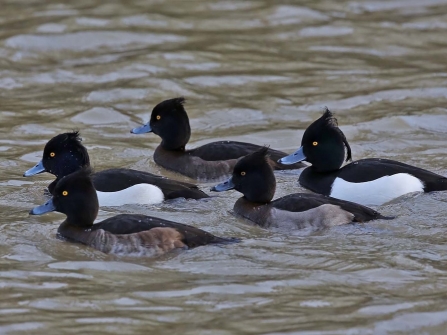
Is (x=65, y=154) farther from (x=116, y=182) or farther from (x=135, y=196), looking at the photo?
(x=135, y=196)

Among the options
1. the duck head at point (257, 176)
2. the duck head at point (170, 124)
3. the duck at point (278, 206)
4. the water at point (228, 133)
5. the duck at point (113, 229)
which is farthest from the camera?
the duck head at point (170, 124)

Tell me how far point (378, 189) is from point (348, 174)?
32 cm

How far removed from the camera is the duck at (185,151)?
385 inches

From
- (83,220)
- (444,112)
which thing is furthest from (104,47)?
(83,220)

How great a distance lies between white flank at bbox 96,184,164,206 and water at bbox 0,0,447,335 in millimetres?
105

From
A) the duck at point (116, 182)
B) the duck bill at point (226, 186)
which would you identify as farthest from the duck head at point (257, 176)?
the duck at point (116, 182)

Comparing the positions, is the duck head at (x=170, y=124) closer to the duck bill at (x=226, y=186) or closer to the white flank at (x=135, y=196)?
the white flank at (x=135, y=196)

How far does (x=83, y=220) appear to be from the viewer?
7.20 m

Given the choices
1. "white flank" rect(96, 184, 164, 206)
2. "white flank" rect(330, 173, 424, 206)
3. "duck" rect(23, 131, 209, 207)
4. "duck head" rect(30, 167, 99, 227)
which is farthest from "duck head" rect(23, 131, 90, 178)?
"white flank" rect(330, 173, 424, 206)

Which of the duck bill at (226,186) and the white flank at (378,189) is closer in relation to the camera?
the duck bill at (226,186)

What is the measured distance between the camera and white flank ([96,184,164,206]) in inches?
331

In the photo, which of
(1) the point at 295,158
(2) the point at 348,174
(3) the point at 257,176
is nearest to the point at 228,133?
(1) the point at 295,158

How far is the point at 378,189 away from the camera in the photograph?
874cm

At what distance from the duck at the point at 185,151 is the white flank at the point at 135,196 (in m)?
1.44
